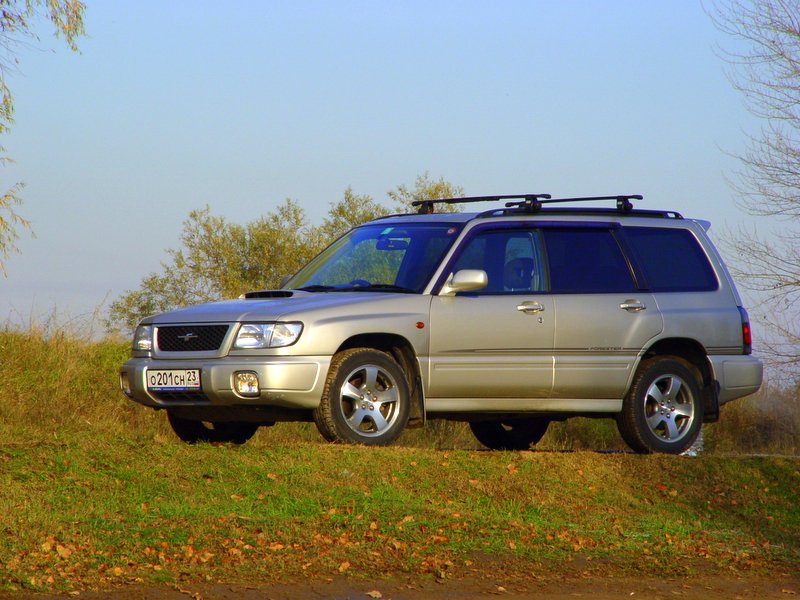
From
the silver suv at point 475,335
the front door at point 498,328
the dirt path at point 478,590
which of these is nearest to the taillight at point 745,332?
the silver suv at point 475,335

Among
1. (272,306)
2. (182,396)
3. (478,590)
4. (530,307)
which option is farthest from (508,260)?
(478,590)

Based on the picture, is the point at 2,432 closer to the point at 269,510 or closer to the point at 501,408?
the point at 269,510

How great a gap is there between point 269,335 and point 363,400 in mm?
922

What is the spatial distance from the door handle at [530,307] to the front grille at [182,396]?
2.63 meters

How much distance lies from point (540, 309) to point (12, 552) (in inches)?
A: 193

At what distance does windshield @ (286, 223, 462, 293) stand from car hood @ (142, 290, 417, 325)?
0.97 ft

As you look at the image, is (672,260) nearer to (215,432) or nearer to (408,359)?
(408,359)

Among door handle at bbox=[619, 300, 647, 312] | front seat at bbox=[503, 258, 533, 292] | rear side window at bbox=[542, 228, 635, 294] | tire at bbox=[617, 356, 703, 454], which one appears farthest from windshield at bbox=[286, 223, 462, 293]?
tire at bbox=[617, 356, 703, 454]

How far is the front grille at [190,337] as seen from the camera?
9.83 m

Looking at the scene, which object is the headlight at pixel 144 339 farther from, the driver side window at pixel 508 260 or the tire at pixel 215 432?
the driver side window at pixel 508 260

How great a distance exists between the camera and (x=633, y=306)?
11.1 m

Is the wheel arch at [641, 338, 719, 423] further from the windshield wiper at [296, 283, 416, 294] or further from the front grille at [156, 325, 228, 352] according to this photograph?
the front grille at [156, 325, 228, 352]

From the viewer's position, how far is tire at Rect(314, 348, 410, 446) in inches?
386

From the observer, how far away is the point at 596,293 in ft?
36.3
